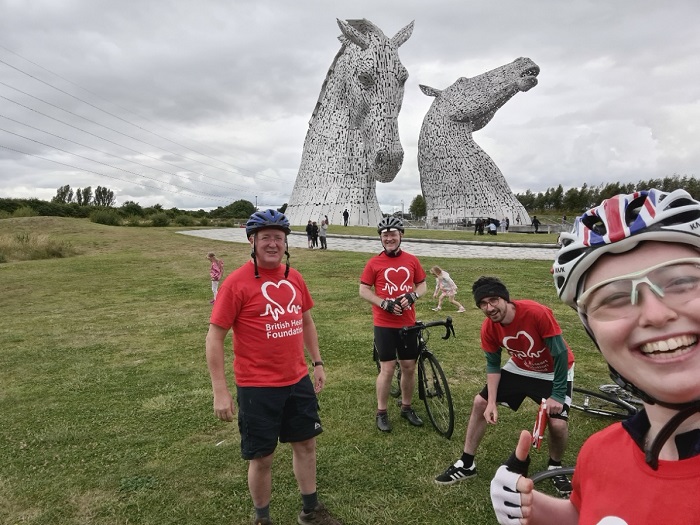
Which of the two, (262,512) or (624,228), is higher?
(624,228)

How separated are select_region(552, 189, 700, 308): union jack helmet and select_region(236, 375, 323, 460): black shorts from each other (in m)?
1.97

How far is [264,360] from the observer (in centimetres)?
271

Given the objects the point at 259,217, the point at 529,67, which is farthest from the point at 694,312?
the point at 529,67

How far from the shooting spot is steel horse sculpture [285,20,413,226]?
2938cm

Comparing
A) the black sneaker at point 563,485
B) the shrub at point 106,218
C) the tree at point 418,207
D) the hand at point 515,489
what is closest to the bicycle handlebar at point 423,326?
the black sneaker at point 563,485

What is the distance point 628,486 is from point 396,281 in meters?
3.31

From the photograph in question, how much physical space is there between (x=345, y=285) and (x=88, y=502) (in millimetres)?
9263

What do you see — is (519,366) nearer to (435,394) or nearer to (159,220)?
(435,394)

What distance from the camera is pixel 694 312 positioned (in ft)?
3.07

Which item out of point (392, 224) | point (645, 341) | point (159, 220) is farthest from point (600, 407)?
point (159, 220)

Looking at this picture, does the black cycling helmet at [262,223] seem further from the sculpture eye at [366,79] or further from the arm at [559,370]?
the sculpture eye at [366,79]

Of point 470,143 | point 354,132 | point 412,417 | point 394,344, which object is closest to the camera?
point 394,344

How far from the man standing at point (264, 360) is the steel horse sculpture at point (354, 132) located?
28402 millimetres

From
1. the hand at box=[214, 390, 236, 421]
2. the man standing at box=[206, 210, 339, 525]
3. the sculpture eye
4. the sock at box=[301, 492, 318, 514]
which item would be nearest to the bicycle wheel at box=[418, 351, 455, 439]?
the sock at box=[301, 492, 318, 514]
